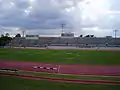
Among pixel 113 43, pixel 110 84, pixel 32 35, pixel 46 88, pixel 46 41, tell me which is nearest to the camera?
pixel 46 88

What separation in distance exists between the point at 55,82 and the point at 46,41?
6625cm

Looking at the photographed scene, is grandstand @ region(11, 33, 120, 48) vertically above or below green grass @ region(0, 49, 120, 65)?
above

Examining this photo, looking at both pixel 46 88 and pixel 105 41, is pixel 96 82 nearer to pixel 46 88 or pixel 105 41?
pixel 46 88

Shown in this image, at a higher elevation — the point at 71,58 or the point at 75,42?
the point at 75,42

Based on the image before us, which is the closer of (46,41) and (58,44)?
(58,44)

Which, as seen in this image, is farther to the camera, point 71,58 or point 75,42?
point 75,42

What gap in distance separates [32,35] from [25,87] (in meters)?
82.1

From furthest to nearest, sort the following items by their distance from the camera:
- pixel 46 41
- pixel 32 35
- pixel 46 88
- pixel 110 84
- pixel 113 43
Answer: pixel 32 35
pixel 46 41
pixel 113 43
pixel 110 84
pixel 46 88

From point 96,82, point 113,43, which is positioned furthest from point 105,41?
point 96,82

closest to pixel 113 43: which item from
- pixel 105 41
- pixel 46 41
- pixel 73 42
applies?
pixel 105 41

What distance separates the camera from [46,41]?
79312 millimetres

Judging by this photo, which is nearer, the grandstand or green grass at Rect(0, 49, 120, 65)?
green grass at Rect(0, 49, 120, 65)

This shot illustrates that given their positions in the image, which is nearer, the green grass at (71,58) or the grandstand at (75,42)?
the green grass at (71,58)

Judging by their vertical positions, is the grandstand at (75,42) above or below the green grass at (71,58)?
above
